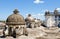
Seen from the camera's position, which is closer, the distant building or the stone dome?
the stone dome

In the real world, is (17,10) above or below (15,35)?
above

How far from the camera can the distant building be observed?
72125mm

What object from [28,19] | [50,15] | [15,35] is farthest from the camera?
[50,15]

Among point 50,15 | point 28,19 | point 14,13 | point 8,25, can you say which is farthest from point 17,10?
point 50,15

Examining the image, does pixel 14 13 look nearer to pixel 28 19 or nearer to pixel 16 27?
pixel 16 27

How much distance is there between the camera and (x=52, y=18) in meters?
73.9

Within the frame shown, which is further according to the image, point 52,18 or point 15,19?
point 52,18

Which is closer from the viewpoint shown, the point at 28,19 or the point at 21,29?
the point at 21,29

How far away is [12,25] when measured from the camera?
20234 mm

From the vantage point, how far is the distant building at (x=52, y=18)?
72.1 metres

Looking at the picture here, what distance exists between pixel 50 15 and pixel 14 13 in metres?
53.4

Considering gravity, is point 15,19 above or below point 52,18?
below

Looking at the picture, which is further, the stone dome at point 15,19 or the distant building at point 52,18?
the distant building at point 52,18

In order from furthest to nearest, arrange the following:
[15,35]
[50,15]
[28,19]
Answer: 1. [50,15]
2. [28,19]
3. [15,35]
